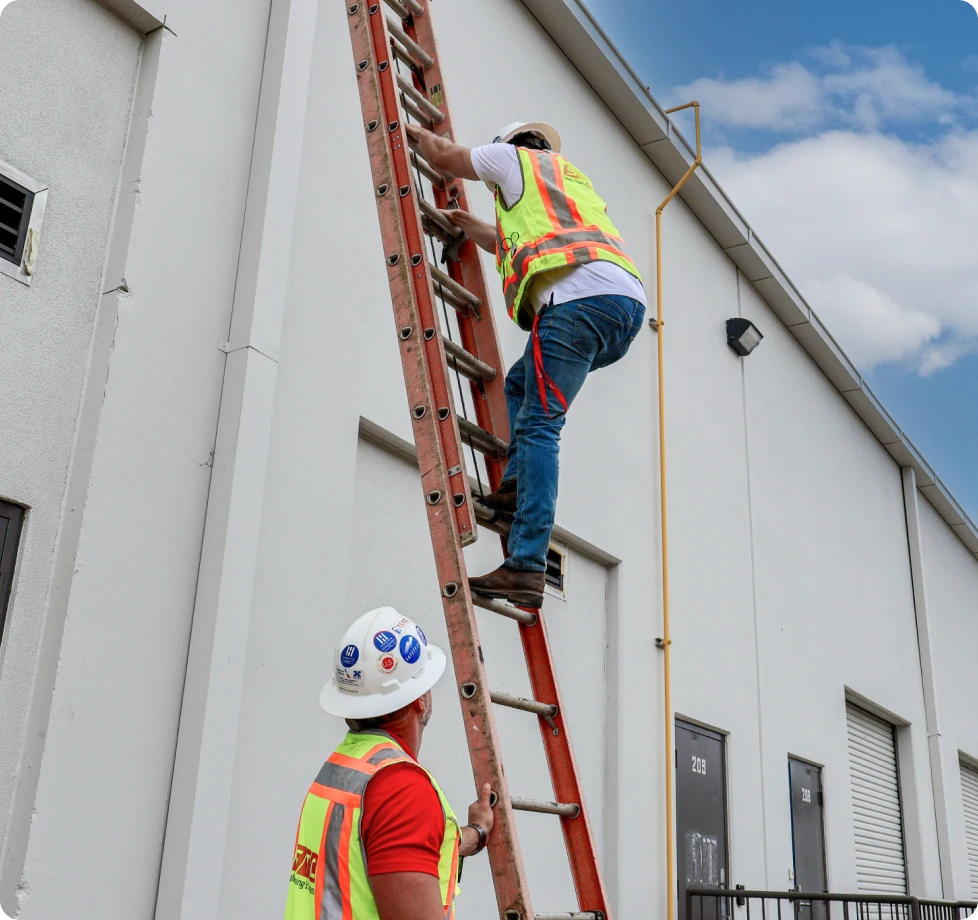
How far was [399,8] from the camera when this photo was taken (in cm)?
512

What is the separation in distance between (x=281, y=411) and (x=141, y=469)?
0.81 meters

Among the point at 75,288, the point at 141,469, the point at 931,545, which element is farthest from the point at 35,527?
the point at 931,545

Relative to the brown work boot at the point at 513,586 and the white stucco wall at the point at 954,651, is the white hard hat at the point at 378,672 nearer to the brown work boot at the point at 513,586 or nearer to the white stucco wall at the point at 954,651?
the brown work boot at the point at 513,586

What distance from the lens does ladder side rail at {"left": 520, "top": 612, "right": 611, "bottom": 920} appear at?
3.31 m

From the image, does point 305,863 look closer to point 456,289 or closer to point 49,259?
point 456,289

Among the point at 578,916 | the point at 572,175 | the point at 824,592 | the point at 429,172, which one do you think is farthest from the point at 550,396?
the point at 824,592

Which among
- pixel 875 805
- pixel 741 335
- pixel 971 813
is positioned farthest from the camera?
pixel 971 813

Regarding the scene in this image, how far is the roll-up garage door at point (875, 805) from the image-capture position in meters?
11.4

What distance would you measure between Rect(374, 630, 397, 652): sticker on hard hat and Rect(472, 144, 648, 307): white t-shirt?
1.62 metres

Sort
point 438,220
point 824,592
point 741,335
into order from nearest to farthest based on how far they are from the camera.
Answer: point 438,220
point 741,335
point 824,592

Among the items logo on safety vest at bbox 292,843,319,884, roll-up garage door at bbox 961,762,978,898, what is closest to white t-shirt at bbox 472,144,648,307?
logo on safety vest at bbox 292,843,319,884

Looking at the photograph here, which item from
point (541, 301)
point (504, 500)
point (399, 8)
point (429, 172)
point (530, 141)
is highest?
point (399, 8)

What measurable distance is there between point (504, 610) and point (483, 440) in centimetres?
84

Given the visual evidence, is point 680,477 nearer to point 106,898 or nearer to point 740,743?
point 740,743
